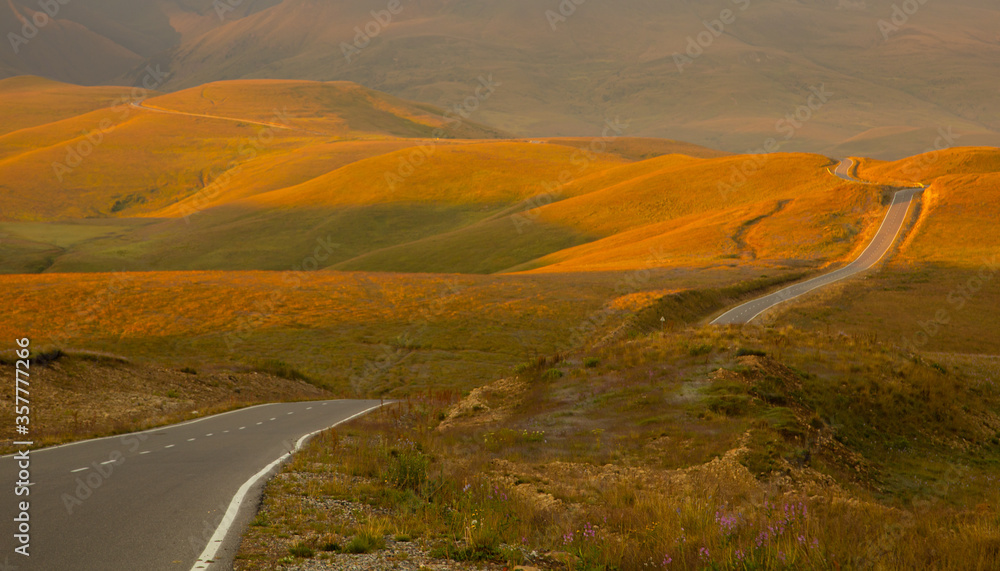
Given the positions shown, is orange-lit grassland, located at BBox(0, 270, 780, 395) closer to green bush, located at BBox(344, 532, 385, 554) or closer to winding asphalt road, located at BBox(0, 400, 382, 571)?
winding asphalt road, located at BBox(0, 400, 382, 571)

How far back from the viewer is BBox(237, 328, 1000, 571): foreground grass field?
699cm

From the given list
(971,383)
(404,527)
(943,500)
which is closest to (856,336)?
(971,383)

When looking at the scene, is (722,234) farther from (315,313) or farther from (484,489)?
(484,489)

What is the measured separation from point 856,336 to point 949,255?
43393 mm

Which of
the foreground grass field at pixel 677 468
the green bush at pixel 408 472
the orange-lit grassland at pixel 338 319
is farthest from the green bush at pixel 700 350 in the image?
the orange-lit grassland at pixel 338 319

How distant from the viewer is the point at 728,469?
39.3 ft

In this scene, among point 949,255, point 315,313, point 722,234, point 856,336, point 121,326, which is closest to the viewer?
point 856,336

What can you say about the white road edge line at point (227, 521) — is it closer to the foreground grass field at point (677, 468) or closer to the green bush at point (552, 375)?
the foreground grass field at point (677, 468)

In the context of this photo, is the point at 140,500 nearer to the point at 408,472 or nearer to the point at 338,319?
the point at 408,472

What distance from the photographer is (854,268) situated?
55562mm

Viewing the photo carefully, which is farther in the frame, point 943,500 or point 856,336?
point 856,336

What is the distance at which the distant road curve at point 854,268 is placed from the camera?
41.1m

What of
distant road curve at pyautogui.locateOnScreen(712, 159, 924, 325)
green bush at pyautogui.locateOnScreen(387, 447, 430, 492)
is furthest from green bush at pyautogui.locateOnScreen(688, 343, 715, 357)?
green bush at pyautogui.locateOnScreen(387, 447, 430, 492)
